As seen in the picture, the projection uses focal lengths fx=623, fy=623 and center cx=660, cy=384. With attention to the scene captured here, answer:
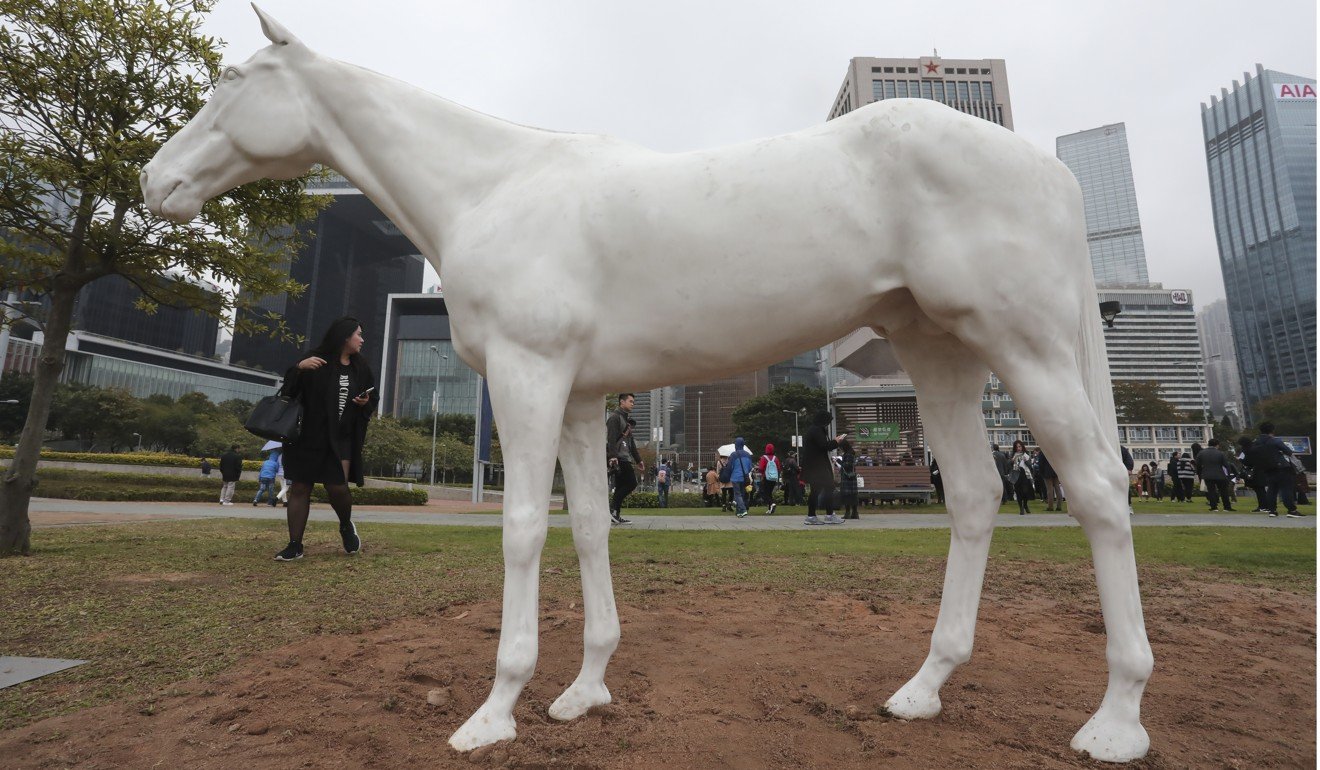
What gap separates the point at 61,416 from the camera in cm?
4903

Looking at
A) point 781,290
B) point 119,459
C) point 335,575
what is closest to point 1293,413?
point 781,290

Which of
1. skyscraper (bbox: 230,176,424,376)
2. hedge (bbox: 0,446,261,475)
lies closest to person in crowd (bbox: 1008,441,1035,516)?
hedge (bbox: 0,446,261,475)

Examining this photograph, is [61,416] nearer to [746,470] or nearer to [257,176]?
[746,470]

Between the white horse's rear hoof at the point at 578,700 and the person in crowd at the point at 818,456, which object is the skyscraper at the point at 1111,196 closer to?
the person in crowd at the point at 818,456

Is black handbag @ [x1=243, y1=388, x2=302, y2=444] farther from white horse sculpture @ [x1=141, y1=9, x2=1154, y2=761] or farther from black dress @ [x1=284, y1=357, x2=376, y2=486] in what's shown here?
white horse sculpture @ [x1=141, y1=9, x2=1154, y2=761]

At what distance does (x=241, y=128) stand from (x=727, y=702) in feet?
9.40

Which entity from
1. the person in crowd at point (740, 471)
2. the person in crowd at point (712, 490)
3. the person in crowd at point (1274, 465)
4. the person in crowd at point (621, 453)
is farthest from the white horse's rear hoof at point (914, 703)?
the person in crowd at point (712, 490)

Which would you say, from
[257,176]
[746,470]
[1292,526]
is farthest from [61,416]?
[1292,526]

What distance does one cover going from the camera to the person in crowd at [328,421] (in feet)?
17.6

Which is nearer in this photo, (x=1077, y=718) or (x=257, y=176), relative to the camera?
(x=1077, y=718)

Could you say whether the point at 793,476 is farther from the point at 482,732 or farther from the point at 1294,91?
the point at 1294,91

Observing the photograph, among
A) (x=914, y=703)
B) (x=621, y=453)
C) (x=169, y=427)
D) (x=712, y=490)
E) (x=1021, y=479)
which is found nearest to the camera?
(x=914, y=703)

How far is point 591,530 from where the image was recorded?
233 centimetres

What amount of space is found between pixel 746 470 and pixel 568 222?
13.5 m
